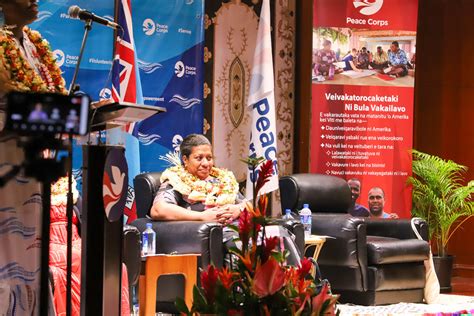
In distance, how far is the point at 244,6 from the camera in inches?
298

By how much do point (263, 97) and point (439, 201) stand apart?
1.85m

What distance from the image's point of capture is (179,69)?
696 centimetres

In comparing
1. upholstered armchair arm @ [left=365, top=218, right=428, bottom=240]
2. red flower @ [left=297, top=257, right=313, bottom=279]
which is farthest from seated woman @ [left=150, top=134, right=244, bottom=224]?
red flower @ [left=297, top=257, right=313, bottom=279]

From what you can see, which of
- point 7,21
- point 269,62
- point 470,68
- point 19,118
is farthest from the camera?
point 470,68

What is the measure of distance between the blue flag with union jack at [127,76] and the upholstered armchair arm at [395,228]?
1866 mm

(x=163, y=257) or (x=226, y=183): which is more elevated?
(x=226, y=183)

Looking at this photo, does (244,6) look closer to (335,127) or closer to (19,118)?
(335,127)

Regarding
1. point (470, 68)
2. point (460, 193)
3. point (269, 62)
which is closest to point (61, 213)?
point (269, 62)

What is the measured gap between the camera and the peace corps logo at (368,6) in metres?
7.58

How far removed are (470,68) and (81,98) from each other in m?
7.43

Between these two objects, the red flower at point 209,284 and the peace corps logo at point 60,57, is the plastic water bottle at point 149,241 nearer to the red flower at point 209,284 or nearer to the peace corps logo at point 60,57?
the peace corps logo at point 60,57

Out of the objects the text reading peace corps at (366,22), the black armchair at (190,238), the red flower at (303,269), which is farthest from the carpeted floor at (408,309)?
the red flower at (303,269)

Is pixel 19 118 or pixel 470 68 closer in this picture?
pixel 19 118

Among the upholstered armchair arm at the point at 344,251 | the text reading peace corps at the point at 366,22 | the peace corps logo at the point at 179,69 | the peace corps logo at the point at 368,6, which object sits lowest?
the upholstered armchair arm at the point at 344,251
